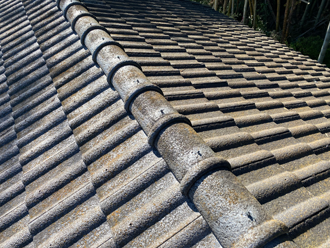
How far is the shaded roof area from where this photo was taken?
154 cm

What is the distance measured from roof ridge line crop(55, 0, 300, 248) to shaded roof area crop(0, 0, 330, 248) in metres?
0.11

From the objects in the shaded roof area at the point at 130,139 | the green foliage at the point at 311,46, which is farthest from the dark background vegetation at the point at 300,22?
the shaded roof area at the point at 130,139

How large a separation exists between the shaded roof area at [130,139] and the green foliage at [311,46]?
8.60 meters

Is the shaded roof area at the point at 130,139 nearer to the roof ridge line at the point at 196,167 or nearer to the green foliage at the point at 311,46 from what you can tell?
the roof ridge line at the point at 196,167

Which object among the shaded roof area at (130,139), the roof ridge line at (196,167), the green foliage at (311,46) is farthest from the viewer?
the green foliage at (311,46)

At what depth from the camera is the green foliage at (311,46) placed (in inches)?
426

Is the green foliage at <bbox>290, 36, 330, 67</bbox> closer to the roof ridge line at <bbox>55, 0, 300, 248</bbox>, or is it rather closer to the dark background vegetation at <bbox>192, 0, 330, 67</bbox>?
the dark background vegetation at <bbox>192, 0, 330, 67</bbox>

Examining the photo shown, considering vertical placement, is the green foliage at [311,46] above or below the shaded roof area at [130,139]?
below

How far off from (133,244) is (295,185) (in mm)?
1266

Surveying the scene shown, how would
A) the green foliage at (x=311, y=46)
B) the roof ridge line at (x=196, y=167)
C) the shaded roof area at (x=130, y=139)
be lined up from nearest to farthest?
the roof ridge line at (x=196, y=167), the shaded roof area at (x=130, y=139), the green foliage at (x=311, y=46)

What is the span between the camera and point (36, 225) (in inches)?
68.0

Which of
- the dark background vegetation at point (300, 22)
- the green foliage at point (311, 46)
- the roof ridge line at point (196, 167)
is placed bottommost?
the green foliage at point (311, 46)

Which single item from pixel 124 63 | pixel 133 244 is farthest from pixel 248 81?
pixel 133 244

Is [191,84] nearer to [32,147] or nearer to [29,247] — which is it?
[32,147]
